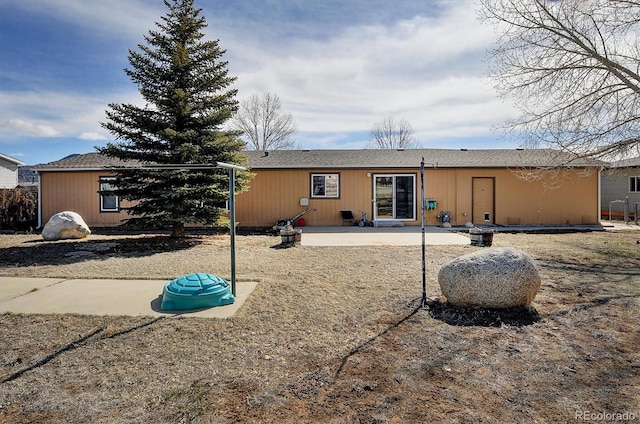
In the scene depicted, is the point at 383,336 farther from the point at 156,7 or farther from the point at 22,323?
the point at 156,7

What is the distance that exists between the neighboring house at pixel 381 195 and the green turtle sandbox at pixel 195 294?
30.9 feet

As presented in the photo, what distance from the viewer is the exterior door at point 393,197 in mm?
14281

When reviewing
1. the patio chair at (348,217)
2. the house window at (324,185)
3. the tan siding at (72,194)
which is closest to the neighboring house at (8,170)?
the tan siding at (72,194)

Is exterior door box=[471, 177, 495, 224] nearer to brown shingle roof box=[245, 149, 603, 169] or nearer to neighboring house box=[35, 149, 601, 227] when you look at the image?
neighboring house box=[35, 149, 601, 227]

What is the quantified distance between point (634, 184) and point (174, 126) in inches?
901

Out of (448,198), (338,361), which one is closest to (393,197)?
(448,198)

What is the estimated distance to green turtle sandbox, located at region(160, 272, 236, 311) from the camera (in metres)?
4.45

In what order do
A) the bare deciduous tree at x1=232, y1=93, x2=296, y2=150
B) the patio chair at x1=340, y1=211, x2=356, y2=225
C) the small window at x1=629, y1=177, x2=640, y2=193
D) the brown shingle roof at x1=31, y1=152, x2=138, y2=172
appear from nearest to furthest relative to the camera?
the brown shingle roof at x1=31, y1=152, x2=138, y2=172, the patio chair at x1=340, y1=211, x2=356, y2=225, the small window at x1=629, y1=177, x2=640, y2=193, the bare deciduous tree at x1=232, y1=93, x2=296, y2=150

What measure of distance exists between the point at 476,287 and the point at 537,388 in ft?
5.67

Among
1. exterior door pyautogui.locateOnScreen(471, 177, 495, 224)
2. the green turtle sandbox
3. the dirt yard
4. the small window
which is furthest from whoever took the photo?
the small window

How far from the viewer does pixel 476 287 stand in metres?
4.36

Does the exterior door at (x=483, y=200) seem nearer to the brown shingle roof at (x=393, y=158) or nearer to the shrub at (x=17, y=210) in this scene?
the brown shingle roof at (x=393, y=158)

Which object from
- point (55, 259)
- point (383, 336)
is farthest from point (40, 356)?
point (55, 259)

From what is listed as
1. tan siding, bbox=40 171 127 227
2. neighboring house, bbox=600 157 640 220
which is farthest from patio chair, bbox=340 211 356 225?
neighboring house, bbox=600 157 640 220
